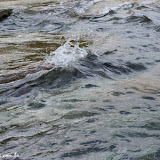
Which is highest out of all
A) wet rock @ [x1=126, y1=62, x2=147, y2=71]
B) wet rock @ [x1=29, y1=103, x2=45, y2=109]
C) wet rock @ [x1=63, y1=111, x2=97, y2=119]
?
wet rock @ [x1=63, y1=111, x2=97, y2=119]

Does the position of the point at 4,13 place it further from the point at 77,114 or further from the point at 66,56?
the point at 77,114

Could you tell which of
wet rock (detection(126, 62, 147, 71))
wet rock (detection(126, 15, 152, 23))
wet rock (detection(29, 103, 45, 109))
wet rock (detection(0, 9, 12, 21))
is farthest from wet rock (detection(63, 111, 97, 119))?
wet rock (detection(0, 9, 12, 21))

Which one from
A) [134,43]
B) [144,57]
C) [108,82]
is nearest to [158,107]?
[108,82]

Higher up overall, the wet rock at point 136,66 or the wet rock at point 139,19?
the wet rock at point 136,66

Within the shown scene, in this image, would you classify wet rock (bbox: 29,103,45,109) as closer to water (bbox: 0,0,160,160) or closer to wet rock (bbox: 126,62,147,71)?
water (bbox: 0,0,160,160)

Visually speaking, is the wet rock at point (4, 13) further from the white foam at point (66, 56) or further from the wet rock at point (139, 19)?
the white foam at point (66, 56)

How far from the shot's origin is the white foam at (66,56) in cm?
392

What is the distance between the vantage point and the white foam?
392 cm

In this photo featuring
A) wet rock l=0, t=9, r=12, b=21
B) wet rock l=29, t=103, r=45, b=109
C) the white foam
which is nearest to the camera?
wet rock l=29, t=103, r=45, b=109

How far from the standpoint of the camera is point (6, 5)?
31.9 feet

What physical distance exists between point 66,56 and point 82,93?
3.74ft

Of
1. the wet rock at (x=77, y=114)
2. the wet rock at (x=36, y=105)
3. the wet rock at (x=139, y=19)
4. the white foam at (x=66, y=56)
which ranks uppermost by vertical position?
the wet rock at (x=77, y=114)

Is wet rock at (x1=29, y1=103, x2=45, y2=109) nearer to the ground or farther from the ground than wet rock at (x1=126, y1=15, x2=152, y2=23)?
farther from the ground

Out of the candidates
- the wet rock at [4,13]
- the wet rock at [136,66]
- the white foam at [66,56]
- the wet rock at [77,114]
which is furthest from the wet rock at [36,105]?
the wet rock at [4,13]
